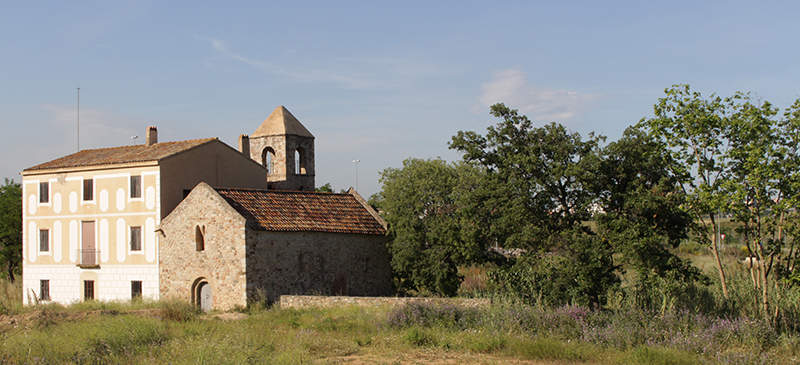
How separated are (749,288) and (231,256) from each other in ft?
59.3

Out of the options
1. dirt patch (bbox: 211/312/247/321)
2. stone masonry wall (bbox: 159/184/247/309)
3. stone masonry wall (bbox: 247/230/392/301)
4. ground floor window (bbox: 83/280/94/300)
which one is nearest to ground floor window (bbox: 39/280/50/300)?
ground floor window (bbox: 83/280/94/300)

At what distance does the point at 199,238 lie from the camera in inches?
1079

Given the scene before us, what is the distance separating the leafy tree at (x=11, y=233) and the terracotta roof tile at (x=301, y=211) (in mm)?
20180

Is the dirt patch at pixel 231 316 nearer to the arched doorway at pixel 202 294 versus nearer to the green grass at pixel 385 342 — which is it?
the arched doorway at pixel 202 294

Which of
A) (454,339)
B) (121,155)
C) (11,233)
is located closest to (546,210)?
(454,339)

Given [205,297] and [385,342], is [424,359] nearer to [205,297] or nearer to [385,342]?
[385,342]

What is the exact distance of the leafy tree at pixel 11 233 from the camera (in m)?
40.0

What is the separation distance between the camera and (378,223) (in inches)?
1218

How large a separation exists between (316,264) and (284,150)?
10.8 m

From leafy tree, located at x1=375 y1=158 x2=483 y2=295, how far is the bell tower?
28.9ft

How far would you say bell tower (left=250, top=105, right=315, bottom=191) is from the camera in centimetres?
3709

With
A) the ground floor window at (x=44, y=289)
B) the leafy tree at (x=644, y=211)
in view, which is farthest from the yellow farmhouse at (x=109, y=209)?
the leafy tree at (x=644, y=211)

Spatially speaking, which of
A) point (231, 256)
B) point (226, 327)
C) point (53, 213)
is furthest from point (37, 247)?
point (226, 327)

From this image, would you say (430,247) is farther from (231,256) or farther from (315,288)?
(231,256)
